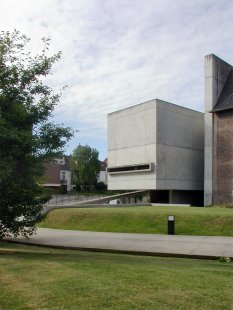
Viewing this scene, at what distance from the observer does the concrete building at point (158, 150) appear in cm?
4916

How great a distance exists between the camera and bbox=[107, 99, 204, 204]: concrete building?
49.2 metres

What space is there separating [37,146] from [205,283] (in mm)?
7587

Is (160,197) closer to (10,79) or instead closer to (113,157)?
(113,157)

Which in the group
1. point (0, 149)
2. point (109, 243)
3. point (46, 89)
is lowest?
point (109, 243)

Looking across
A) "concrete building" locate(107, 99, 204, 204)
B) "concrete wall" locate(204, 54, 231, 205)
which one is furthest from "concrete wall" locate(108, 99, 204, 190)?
"concrete wall" locate(204, 54, 231, 205)

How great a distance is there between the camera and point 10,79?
13.2 meters

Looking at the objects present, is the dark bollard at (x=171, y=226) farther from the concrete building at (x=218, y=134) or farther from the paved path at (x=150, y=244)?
the concrete building at (x=218, y=134)

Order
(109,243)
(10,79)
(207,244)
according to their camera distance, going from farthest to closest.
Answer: (109,243), (207,244), (10,79)

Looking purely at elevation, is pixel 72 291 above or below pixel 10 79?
A: below

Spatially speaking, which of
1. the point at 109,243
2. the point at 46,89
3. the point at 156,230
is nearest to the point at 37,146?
the point at 46,89

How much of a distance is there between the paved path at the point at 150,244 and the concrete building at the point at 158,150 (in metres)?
32.1

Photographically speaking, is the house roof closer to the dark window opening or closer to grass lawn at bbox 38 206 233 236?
the dark window opening

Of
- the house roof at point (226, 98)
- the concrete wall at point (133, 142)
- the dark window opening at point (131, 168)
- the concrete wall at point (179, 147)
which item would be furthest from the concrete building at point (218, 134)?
the dark window opening at point (131, 168)

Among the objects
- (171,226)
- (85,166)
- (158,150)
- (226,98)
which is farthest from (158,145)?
(85,166)
